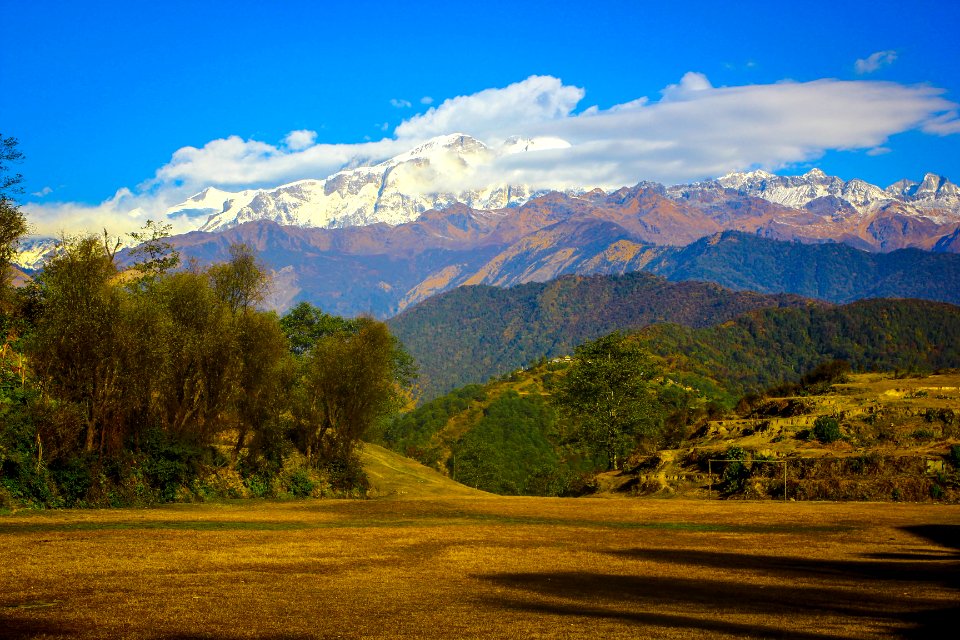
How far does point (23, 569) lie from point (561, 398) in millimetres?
68567

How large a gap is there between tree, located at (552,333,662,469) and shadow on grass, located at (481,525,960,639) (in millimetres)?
54908

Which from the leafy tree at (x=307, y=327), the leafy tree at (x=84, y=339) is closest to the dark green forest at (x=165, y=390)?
the leafy tree at (x=84, y=339)

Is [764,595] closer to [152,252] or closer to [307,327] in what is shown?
[152,252]

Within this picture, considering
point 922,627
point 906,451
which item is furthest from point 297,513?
point 906,451

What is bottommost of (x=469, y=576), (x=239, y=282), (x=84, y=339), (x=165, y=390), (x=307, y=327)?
(x=469, y=576)

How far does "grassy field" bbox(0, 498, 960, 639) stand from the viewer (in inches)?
619

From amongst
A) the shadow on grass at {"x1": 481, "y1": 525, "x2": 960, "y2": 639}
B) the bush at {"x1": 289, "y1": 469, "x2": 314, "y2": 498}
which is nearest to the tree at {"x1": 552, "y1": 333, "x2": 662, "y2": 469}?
the bush at {"x1": 289, "y1": 469, "x2": 314, "y2": 498}

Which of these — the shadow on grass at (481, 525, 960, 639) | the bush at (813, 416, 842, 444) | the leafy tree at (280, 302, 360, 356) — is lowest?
the shadow on grass at (481, 525, 960, 639)

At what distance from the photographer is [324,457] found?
59812mm

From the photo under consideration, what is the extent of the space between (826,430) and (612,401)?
26.3m

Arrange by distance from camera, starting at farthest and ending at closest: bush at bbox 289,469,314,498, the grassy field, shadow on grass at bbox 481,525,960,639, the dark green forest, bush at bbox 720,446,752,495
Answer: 1. bush at bbox 720,446,752,495
2. bush at bbox 289,469,314,498
3. the dark green forest
4. shadow on grass at bbox 481,525,960,639
5. the grassy field

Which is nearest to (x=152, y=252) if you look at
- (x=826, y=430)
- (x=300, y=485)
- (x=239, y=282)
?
(x=239, y=282)

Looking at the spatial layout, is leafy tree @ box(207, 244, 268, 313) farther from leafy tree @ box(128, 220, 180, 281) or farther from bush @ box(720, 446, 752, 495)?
bush @ box(720, 446, 752, 495)

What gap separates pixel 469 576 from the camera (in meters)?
22.6
